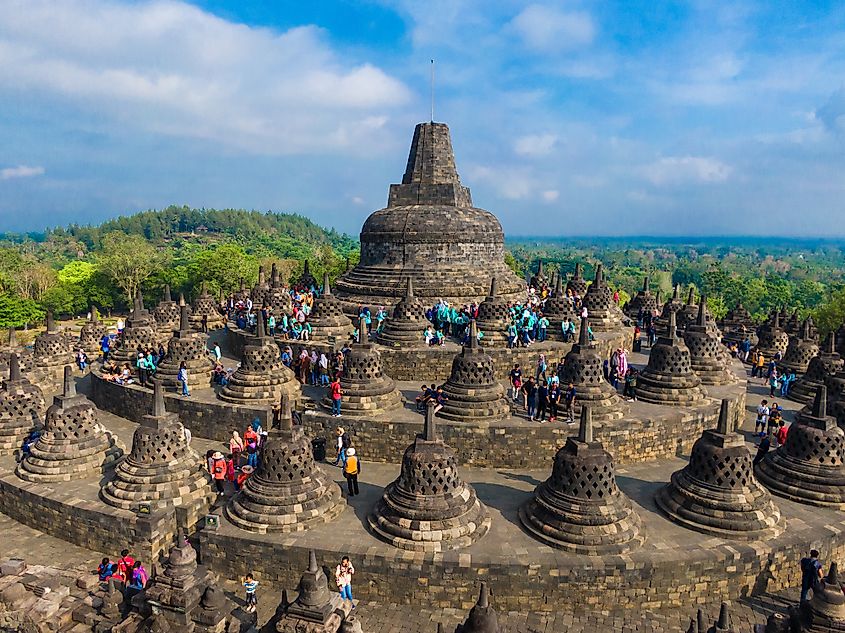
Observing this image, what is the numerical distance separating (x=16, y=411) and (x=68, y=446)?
3.09 meters

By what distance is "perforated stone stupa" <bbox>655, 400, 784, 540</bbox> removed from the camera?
1044 cm

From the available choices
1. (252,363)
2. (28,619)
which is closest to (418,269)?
(252,363)

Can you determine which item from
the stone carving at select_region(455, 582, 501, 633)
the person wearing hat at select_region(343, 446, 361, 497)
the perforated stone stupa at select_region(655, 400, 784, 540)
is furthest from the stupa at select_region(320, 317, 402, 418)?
the stone carving at select_region(455, 582, 501, 633)

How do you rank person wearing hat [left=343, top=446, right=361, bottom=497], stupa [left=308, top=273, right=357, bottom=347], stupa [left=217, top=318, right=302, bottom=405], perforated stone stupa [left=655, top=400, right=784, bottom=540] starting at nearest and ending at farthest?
perforated stone stupa [left=655, top=400, right=784, bottom=540] → person wearing hat [left=343, top=446, right=361, bottom=497] → stupa [left=217, top=318, right=302, bottom=405] → stupa [left=308, top=273, right=357, bottom=347]

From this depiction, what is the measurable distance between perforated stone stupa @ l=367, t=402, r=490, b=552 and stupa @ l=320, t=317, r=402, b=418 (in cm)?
414

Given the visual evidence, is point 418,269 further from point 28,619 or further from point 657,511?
point 28,619

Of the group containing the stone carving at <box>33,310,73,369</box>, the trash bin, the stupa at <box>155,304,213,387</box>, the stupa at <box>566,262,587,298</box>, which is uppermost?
the stupa at <box>566,262,587,298</box>

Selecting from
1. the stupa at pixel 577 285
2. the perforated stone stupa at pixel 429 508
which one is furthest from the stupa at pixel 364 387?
the stupa at pixel 577 285

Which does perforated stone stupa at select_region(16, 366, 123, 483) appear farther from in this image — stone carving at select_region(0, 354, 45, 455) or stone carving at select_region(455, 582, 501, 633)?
stone carving at select_region(455, 582, 501, 633)

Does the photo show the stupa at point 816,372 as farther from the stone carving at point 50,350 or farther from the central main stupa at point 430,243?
the stone carving at point 50,350

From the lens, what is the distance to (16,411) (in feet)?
47.5

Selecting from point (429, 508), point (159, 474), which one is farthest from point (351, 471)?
point (159, 474)

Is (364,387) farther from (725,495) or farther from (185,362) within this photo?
(725,495)

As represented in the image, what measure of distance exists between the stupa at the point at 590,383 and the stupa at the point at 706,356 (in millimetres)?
5047
